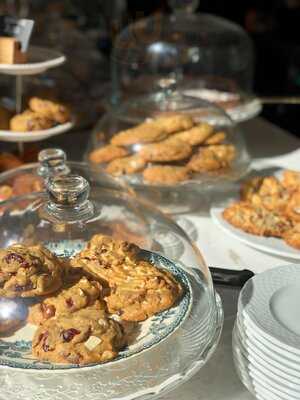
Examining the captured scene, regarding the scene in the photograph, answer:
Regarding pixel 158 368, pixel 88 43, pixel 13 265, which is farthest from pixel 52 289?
pixel 88 43

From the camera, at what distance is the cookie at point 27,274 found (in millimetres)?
919

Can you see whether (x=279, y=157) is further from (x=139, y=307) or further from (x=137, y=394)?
(x=137, y=394)

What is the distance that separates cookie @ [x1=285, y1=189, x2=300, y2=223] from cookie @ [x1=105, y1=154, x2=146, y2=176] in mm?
333

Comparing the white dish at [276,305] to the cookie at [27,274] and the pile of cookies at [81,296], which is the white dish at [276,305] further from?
the cookie at [27,274]

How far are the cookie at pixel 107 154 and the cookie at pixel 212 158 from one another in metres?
0.17

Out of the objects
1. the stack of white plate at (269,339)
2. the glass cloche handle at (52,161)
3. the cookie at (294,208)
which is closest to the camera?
the stack of white plate at (269,339)

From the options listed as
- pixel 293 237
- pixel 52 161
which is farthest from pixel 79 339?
Answer: pixel 293 237

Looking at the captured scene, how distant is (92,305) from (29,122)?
730 millimetres

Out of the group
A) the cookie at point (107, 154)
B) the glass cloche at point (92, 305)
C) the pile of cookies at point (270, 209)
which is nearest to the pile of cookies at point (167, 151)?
the cookie at point (107, 154)

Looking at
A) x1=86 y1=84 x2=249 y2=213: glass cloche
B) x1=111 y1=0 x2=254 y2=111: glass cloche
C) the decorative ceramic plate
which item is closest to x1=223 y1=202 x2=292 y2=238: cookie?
x1=86 y1=84 x2=249 y2=213: glass cloche

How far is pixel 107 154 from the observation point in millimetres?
1568

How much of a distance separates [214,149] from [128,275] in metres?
0.66

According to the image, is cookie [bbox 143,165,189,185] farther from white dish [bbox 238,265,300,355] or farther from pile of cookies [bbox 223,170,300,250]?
white dish [bbox 238,265,300,355]

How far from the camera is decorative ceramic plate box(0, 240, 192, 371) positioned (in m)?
0.83
